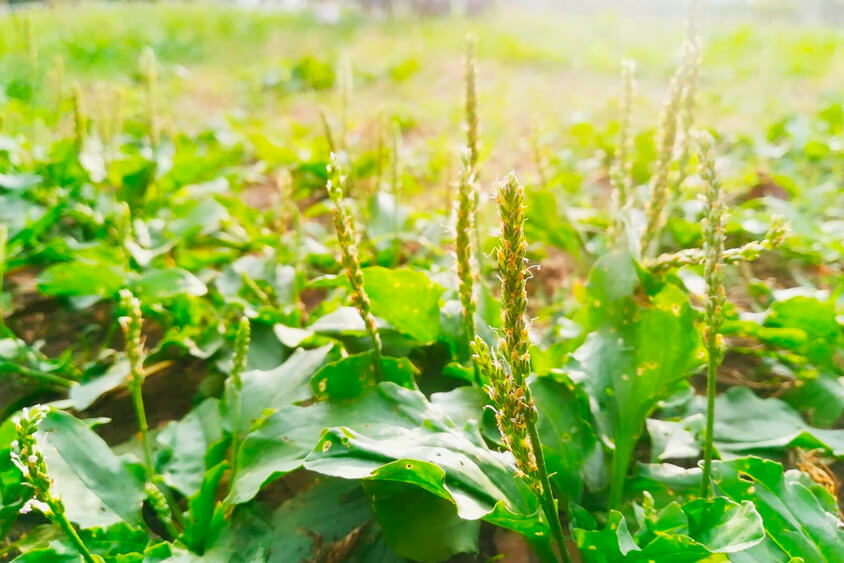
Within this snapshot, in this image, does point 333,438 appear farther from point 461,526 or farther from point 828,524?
point 828,524

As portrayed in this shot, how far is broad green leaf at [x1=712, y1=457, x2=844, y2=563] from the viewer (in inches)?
47.2

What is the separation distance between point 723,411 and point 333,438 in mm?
1044

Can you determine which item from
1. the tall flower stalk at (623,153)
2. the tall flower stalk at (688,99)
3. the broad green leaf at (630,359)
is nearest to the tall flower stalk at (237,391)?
the broad green leaf at (630,359)

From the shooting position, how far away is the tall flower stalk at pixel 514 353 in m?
0.85

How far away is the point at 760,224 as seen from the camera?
93.5 inches

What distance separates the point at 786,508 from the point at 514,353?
0.75 metres

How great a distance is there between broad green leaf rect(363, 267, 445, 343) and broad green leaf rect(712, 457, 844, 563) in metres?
0.73

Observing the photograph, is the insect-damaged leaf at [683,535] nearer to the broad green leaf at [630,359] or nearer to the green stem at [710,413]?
the green stem at [710,413]

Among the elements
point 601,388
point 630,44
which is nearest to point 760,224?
point 601,388

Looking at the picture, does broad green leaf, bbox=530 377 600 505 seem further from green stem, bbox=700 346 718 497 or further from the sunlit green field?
green stem, bbox=700 346 718 497

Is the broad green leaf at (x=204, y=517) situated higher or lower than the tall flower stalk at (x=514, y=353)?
lower

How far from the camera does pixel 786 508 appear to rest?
4.09 ft

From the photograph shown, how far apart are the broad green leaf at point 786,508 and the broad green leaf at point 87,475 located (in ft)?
4.09

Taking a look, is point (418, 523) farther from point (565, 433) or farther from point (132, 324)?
point (132, 324)
